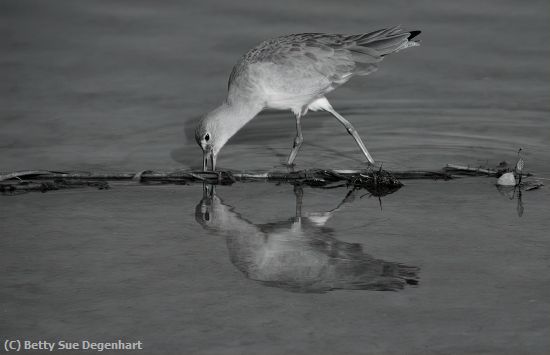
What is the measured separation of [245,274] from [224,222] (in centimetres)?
117

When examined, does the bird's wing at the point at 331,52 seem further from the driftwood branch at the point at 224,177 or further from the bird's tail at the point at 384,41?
the driftwood branch at the point at 224,177

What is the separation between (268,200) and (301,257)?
4.71ft

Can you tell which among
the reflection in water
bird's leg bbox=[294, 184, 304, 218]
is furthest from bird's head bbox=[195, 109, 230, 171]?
the reflection in water

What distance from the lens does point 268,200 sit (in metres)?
7.70

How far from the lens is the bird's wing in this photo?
906cm

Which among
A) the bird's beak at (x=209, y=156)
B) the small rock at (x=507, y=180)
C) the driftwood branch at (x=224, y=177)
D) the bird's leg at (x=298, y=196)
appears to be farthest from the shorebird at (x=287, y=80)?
the small rock at (x=507, y=180)

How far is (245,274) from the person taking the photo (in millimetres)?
6031

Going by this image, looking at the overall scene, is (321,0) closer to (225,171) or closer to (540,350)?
(225,171)

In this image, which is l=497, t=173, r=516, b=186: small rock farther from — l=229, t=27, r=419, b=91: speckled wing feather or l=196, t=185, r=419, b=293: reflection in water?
l=229, t=27, r=419, b=91: speckled wing feather

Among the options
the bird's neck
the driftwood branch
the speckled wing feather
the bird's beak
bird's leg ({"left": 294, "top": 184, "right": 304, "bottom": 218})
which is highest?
the speckled wing feather

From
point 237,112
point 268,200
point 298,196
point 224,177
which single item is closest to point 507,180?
point 298,196

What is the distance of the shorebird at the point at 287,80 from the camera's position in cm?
886

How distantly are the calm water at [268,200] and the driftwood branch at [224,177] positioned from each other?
0.37 ft

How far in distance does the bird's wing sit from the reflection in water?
2.10 metres
